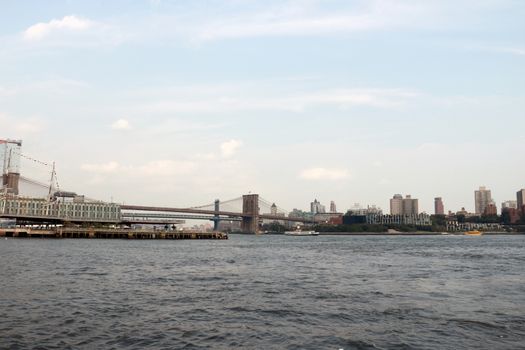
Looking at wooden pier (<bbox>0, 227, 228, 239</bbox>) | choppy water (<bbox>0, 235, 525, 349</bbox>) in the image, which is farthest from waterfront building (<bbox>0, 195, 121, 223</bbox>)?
choppy water (<bbox>0, 235, 525, 349</bbox>)

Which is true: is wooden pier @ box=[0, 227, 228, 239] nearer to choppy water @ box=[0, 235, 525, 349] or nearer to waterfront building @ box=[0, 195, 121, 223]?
waterfront building @ box=[0, 195, 121, 223]

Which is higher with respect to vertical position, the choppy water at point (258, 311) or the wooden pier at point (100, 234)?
the wooden pier at point (100, 234)

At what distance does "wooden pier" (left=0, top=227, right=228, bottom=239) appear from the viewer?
118 meters

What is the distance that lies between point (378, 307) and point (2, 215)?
148250 mm

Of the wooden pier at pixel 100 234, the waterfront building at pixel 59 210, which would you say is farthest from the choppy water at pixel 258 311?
the waterfront building at pixel 59 210

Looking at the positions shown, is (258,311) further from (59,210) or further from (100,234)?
(59,210)

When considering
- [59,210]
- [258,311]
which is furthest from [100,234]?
[258,311]

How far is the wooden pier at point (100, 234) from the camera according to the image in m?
118

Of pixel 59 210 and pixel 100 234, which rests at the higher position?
pixel 59 210

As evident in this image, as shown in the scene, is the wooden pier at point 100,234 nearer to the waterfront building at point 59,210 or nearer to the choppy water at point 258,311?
the waterfront building at point 59,210

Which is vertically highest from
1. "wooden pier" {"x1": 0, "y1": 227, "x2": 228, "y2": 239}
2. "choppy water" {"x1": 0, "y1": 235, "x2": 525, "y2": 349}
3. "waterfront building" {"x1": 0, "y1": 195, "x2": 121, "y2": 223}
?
"waterfront building" {"x1": 0, "y1": 195, "x2": 121, "y2": 223}

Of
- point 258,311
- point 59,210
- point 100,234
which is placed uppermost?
point 59,210

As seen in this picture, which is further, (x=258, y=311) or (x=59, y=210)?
(x=59, y=210)

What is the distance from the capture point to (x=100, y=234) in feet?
420
